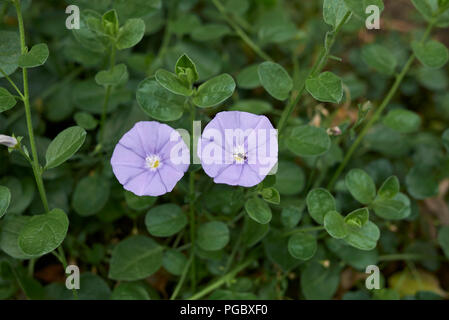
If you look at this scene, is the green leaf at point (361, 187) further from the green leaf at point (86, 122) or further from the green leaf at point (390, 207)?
the green leaf at point (86, 122)

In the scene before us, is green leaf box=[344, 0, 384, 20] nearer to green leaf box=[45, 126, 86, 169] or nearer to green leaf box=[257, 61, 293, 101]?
green leaf box=[257, 61, 293, 101]

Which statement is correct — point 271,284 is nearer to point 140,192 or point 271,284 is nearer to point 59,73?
point 140,192

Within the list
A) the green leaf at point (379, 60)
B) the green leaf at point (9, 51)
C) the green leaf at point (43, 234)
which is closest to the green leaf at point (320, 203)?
the green leaf at point (379, 60)

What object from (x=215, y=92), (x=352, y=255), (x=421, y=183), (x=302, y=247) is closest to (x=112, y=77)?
(x=215, y=92)

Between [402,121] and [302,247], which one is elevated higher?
[402,121]

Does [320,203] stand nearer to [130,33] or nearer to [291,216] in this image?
[291,216]

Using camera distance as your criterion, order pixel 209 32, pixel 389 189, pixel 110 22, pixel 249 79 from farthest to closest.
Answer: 1. pixel 209 32
2. pixel 249 79
3. pixel 389 189
4. pixel 110 22

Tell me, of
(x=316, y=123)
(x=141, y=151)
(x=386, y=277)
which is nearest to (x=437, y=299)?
(x=386, y=277)
